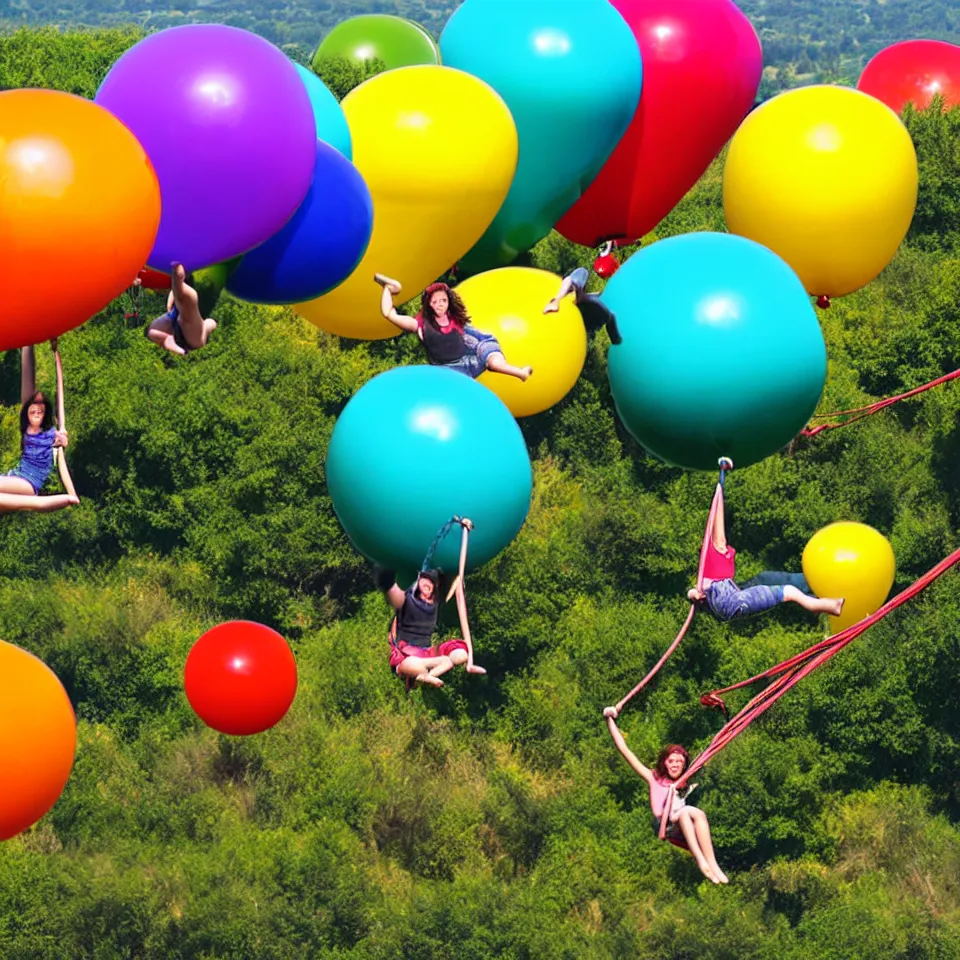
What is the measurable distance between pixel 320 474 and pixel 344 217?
2803 cm

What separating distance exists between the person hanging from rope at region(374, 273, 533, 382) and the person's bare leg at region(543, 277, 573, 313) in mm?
395

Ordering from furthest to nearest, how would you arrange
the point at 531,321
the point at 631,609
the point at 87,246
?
the point at 631,609, the point at 531,321, the point at 87,246

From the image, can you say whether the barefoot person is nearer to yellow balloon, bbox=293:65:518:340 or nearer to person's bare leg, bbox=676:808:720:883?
yellow balloon, bbox=293:65:518:340

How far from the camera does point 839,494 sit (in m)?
40.8

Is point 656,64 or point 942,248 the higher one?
point 656,64

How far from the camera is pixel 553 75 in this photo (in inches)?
555

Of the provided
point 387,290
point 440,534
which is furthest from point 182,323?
point 440,534

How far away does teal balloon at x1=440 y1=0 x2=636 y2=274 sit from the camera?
1412 cm

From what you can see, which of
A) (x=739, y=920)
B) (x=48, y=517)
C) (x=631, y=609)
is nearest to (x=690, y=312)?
(x=739, y=920)

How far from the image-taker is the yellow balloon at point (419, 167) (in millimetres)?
13539

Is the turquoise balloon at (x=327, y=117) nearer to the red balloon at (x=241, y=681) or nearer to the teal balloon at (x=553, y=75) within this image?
the teal balloon at (x=553, y=75)

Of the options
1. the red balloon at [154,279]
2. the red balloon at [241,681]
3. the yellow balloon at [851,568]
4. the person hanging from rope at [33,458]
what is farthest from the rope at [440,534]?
the yellow balloon at [851,568]

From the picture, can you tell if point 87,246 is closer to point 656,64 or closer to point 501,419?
point 501,419

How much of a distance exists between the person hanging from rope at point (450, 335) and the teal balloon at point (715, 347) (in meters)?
0.76
